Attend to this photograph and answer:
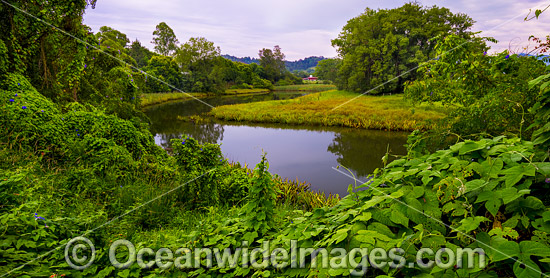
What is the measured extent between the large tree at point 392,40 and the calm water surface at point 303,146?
2063cm

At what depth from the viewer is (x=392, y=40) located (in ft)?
102

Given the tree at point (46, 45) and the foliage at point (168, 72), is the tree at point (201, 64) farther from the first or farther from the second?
the tree at point (46, 45)

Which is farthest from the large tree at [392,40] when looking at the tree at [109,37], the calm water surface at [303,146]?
the tree at [109,37]

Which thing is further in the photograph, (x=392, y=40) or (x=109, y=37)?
(x=392, y=40)

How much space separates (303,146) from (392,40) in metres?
26.1

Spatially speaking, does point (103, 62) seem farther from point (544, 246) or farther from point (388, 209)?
point (544, 246)

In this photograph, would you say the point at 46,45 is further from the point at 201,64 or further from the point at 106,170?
the point at 201,64

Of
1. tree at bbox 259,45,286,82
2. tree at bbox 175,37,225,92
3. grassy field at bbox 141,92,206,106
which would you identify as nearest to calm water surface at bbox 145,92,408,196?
grassy field at bbox 141,92,206,106

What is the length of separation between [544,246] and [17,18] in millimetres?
9138

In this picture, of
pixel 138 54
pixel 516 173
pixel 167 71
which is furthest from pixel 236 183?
pixel 138 54

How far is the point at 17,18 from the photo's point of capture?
589cm

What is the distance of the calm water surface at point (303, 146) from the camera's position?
857 cm

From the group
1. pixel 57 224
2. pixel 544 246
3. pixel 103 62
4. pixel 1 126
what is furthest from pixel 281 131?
pixel 544 246

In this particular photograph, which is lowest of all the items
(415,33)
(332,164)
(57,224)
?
(332,164)
